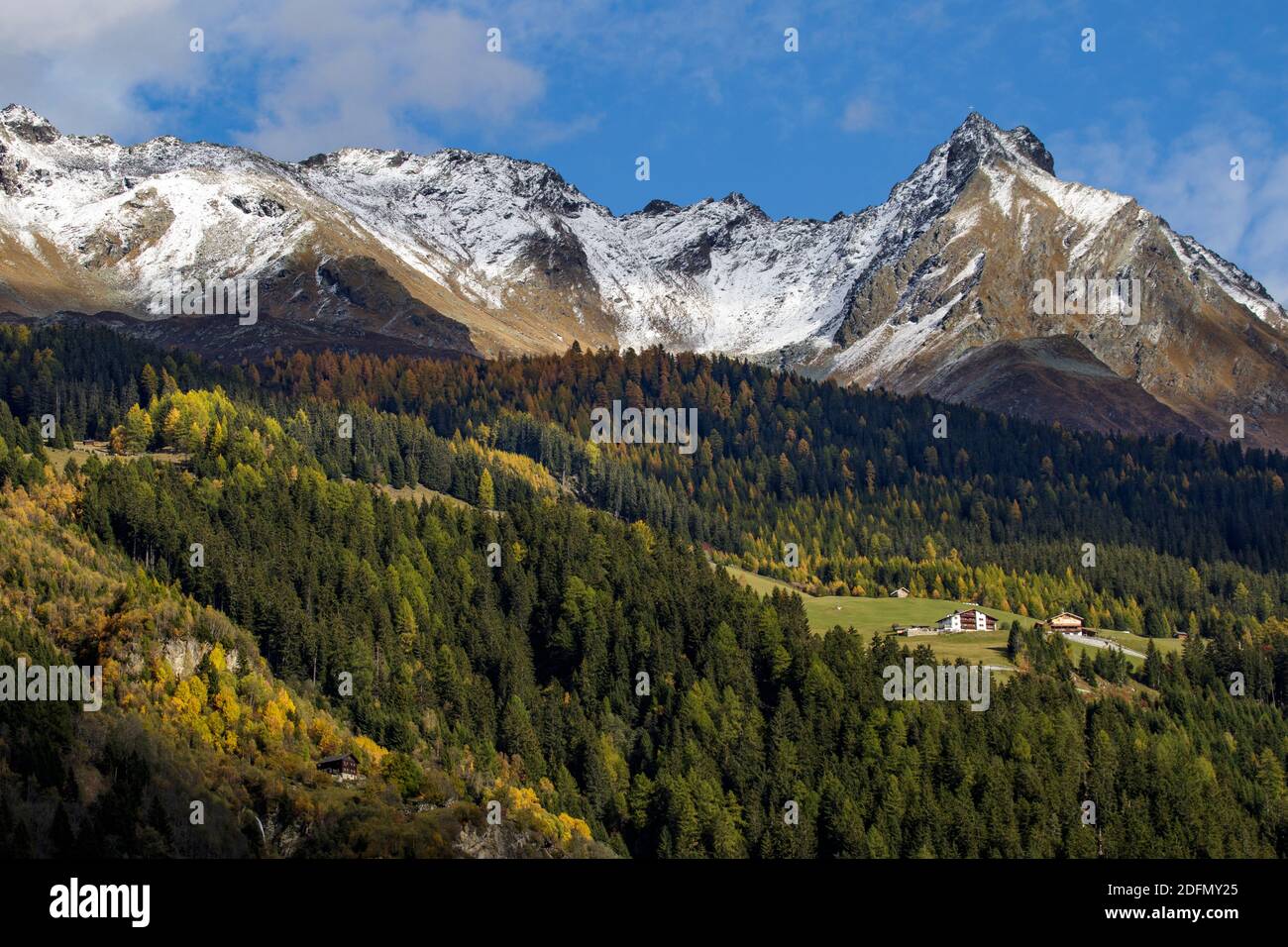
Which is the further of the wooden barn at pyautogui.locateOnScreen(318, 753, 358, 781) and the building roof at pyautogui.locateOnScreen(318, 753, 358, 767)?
the building roof at pyautogui.locateOnScreen(318, 753, 358, 767)

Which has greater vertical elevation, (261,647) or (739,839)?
(261,647)

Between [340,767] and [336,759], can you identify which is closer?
[340,767]

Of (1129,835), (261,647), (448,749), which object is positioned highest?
(261,647)

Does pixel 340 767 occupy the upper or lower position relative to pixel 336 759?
lower

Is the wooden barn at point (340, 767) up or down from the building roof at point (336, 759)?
down

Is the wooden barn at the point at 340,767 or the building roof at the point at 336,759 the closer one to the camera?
the wooden barn at the point at 340,767

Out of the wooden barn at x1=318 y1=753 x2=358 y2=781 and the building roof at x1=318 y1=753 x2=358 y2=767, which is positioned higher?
the building roof at x1=318 y1=753 x2=358 y2=767

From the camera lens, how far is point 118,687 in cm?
15512
